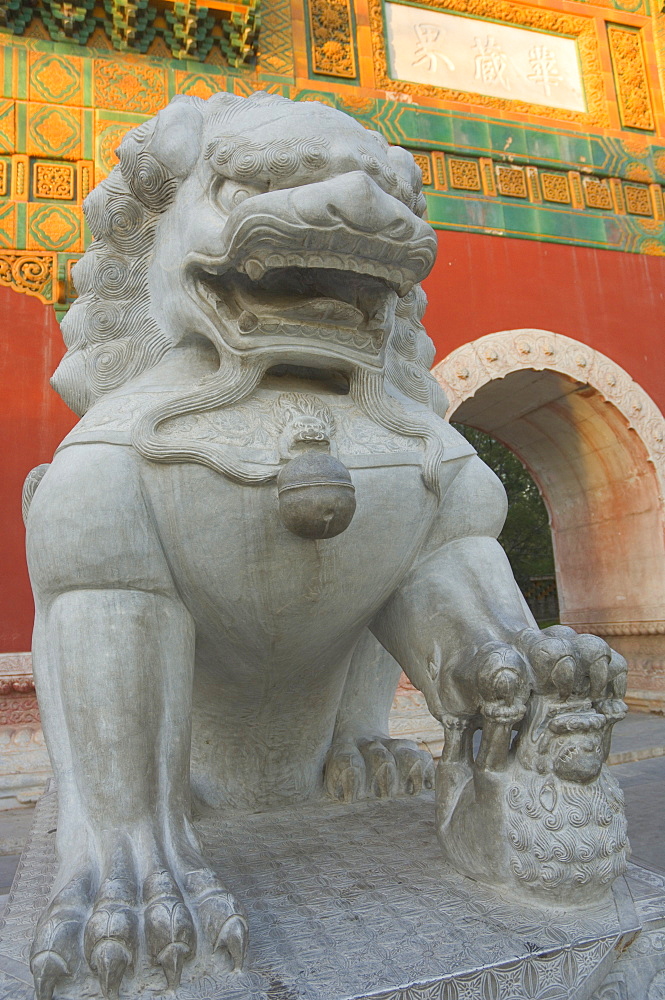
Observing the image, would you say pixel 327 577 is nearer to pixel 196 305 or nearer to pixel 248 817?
pixel 196 305

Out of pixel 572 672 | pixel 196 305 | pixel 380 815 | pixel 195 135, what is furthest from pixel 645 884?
pixel 195 135

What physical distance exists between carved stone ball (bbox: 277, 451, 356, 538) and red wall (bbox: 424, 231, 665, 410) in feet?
12.6

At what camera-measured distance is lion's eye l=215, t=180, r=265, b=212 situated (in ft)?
3.57

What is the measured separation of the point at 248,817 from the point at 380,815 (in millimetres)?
262

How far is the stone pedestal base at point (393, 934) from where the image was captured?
32.7 inches

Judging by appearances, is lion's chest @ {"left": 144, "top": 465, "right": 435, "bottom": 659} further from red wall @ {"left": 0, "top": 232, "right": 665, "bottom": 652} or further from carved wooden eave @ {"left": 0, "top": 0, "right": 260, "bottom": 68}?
carved wooden eave @ {"left": 0, "top": 0, "right": 260, "bottom": 68}

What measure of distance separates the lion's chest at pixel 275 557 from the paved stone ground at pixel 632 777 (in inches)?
31.9

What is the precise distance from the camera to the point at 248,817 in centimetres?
142

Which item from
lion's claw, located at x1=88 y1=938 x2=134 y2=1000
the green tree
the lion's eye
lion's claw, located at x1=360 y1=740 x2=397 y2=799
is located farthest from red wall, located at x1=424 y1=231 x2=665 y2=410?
the green tree

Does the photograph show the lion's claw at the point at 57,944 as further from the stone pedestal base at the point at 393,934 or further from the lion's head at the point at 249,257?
the lion's head at the point at 249,257

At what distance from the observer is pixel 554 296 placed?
499 cm

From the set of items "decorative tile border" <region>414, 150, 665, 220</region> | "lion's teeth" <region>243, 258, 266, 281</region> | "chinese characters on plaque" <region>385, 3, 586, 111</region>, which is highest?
"chinese characters on plaque" <region>385, 3, 586, 111</region>

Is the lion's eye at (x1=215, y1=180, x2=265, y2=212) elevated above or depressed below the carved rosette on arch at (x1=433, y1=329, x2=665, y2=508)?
below

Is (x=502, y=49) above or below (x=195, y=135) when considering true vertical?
above
